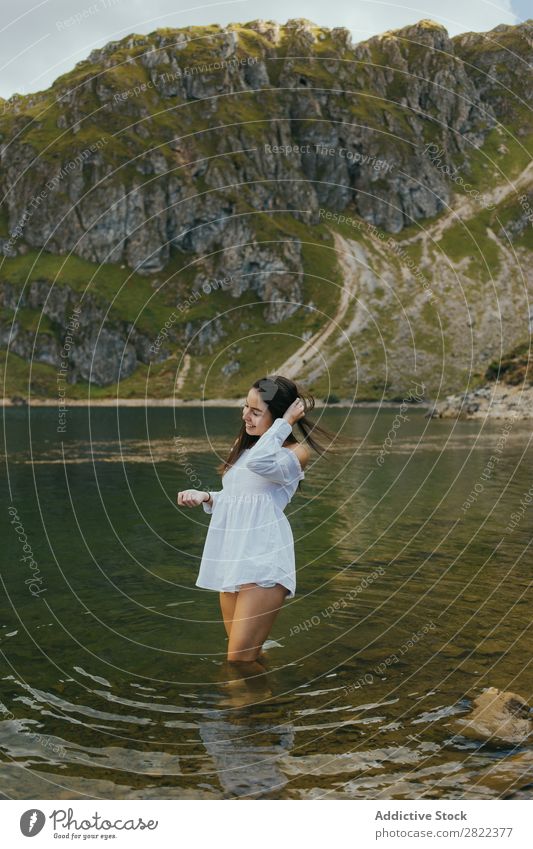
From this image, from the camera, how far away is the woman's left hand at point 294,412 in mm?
10359

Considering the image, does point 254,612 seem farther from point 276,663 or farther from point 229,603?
point 276,663

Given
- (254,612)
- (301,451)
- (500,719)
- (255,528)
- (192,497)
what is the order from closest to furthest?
(500,719) < (255,528) < (301,451) < (254,612) < (192,497)

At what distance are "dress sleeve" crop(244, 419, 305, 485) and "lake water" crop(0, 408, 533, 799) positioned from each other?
11.3 feet

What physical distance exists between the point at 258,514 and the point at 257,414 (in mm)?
1384

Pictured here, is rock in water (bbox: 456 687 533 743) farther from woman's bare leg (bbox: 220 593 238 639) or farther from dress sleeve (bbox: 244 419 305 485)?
dress sleeve (bbox: 244 419 305 485)

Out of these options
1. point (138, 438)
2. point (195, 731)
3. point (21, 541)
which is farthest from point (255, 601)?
point (138, 438)

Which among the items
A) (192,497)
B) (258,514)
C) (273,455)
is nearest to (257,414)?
(273,455)

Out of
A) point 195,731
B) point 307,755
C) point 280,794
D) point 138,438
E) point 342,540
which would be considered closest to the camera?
point 280,794

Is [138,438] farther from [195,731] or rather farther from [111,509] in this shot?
[195,731]

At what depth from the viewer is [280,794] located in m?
8.54

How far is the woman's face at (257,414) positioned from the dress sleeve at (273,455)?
0.45 metres

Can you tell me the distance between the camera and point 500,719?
10.4m

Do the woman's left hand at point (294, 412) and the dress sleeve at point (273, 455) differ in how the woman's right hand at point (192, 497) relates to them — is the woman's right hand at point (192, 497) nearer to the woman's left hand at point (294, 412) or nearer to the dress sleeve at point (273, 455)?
the dress sleeve at point (273, 455)

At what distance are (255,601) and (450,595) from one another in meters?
9.10
